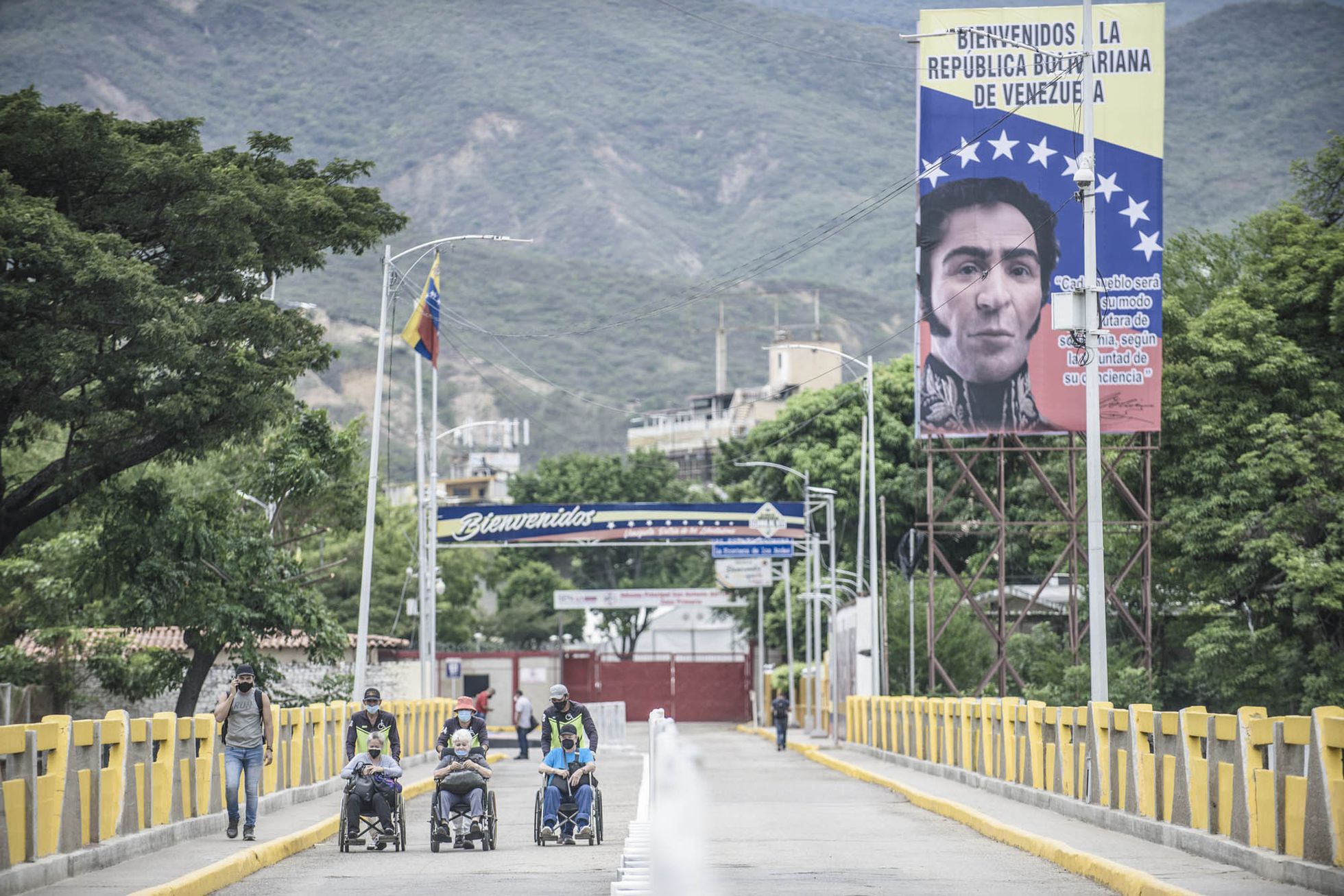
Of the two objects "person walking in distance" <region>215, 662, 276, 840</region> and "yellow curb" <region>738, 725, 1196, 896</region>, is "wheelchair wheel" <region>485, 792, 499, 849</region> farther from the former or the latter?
"yellow curb" <region>738, 725, 1196, 896</region>

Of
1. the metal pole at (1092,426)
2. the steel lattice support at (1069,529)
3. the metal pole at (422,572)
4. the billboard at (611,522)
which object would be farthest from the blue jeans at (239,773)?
the billboard at (611,522)

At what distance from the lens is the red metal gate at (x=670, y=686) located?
80062 mm

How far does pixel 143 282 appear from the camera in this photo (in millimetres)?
25203

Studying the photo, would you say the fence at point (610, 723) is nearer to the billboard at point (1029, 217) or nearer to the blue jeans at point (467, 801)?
the billboard at point (1029, 217)

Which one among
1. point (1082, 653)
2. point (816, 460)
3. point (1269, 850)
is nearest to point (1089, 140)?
point (1269, 850)

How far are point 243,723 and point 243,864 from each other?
7.68ft

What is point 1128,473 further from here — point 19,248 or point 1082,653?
point 19,248

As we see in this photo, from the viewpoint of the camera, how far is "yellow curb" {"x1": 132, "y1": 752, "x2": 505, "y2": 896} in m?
13.1

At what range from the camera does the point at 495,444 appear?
177 meters

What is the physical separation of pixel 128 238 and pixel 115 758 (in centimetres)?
1409

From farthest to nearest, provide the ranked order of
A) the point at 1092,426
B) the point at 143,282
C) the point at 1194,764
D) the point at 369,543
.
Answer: the point at 369,543 < the point at 143,282 < the point at 1092,426 < the point at 1194,764

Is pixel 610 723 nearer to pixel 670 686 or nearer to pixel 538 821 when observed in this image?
pixel 670 686

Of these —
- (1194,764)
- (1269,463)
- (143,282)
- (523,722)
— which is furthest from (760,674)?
(1194,764)

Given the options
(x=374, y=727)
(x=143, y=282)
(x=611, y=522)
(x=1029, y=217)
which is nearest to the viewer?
(x=374, y=727)
